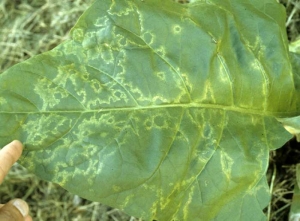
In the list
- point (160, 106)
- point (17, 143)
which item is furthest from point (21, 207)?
point (160, 106)

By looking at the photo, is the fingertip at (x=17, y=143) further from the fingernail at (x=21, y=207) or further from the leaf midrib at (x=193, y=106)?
the fingernail at (x=21, y=207)

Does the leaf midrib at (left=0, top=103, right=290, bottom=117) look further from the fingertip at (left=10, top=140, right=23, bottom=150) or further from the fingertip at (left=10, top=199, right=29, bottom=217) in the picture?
the fingertip at (left=10, top=199, right=29, bottom=217)

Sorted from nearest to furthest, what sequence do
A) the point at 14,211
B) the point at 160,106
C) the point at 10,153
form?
the point at 10,153
the point at 160,106
the point at 14,211

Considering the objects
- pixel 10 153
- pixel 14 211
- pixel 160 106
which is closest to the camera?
pixel 10 153

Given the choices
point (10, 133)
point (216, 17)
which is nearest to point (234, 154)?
point (216, 17)

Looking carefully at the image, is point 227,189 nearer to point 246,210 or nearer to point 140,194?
point 246,210

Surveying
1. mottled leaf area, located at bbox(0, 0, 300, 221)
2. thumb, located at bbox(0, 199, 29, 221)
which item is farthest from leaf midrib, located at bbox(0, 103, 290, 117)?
thumb, located at bbox(0, 199, 29, 221)

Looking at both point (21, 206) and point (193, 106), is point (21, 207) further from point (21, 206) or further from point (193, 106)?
point (193, 106)
